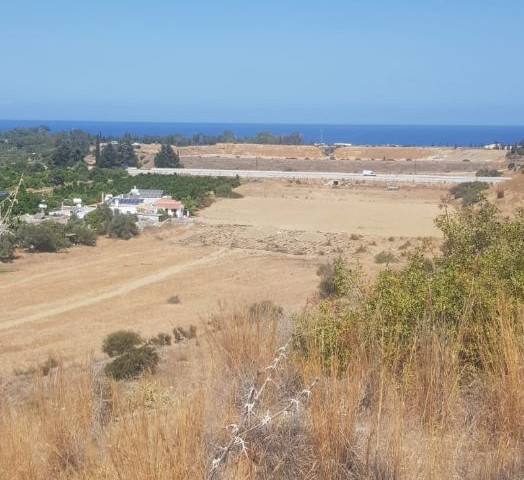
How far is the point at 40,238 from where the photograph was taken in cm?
4078

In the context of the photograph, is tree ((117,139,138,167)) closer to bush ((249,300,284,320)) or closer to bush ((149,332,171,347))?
bush ((149,332,171,347))

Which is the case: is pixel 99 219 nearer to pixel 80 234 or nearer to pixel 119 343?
pixel 80 234

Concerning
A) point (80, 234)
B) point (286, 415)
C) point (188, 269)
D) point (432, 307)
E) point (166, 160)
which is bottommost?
point (188, 269)

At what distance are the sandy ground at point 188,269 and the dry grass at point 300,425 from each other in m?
6.80

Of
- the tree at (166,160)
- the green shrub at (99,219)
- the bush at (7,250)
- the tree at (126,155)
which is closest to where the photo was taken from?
the bush at (7,250)

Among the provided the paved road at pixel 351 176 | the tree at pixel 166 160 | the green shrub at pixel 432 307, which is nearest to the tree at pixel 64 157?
the paved road at pixel 351 176

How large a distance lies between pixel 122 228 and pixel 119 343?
29577 millimetres

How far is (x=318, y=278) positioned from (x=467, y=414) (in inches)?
1037

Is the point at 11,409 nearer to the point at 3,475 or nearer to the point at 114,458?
the point at 3,475

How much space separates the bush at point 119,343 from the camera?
17.3 m

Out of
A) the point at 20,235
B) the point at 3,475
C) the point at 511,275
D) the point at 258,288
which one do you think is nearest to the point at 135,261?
the point at 20,235

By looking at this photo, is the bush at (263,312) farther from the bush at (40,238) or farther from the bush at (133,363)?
the bush at (40,238)

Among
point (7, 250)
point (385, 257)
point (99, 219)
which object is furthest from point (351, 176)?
point (7, 250)

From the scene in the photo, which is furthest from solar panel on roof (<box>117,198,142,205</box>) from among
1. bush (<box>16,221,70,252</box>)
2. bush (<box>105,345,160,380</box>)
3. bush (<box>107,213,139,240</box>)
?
bush (<box>105,345,160,380</box>)
